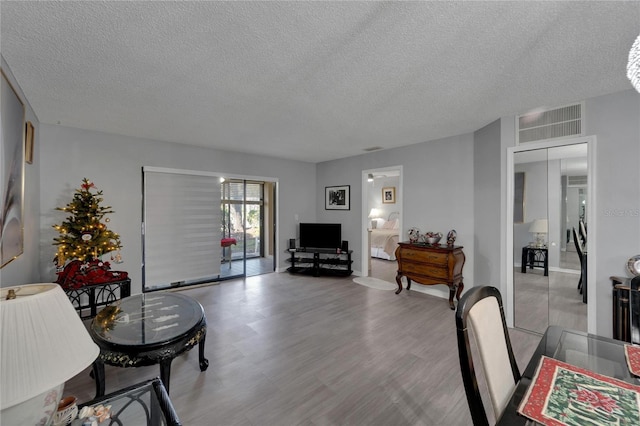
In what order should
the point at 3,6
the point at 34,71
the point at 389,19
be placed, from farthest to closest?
the point at 34,71 < the point at 389,19 < the point at 3,6

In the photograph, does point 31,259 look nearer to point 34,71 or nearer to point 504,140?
point 34,71

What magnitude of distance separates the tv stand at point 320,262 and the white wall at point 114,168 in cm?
216

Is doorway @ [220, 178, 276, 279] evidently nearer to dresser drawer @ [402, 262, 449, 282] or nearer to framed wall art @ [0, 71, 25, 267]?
dresser drawer @ [402, 262, 449, 282]

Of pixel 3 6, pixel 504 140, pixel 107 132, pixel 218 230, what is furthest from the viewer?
pixel 218 230

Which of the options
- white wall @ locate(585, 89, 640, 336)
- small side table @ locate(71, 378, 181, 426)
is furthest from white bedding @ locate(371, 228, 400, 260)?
small side table @ locate(71, 378, 181, 426)

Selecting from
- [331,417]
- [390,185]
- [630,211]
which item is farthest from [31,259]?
[390,185]

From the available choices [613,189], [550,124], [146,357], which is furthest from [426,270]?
[146,357]

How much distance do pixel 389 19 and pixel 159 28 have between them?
56.8 inches

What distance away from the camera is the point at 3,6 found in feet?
4.81

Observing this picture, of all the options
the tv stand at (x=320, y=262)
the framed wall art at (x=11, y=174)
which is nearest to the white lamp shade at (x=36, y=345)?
the framed wall art at (x=11, y=174)

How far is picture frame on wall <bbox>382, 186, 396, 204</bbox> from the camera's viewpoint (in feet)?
28.6

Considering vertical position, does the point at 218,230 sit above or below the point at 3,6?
below

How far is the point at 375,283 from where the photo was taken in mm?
5109

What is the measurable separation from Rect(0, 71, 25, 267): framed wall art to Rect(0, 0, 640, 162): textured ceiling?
34cm
